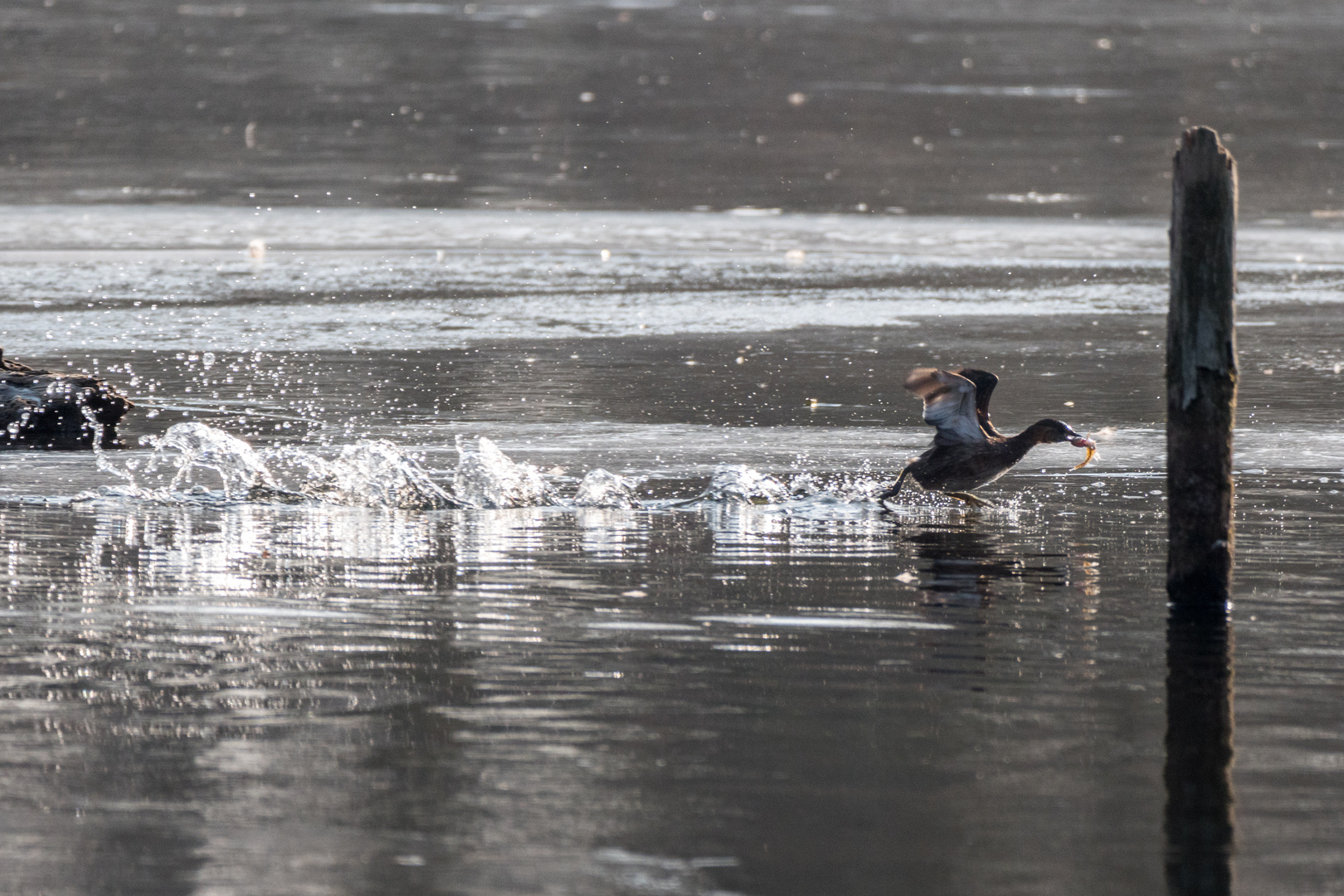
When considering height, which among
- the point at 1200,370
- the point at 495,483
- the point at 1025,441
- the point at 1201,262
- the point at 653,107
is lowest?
the point at 495,483

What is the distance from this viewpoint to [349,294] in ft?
70.6

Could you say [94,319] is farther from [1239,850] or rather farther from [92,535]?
[1239,850]

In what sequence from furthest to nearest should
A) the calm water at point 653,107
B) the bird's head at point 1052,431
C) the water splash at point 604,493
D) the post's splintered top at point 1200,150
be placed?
the calm water at point 653,107, the water splash at point 604,493, the bird's head at point 1052,431, the post's splintered top at point 1200,150

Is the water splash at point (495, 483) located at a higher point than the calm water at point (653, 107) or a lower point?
lower

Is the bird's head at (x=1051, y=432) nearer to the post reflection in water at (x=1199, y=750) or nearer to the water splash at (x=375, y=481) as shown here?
the post reflection in water at (x=1199, y=750)

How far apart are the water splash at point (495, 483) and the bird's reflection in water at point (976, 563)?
2217 millimetres

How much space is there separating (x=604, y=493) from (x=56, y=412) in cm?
414

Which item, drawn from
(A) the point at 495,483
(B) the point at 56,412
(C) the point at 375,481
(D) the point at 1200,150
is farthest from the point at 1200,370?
(B) the point at 56,412

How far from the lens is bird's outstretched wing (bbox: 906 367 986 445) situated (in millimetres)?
12070

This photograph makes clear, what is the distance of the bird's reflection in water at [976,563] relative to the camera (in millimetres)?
10156

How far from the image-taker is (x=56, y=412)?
46.8ft

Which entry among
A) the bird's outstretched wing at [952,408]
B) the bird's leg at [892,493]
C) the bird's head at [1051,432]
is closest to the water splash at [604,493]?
the bird's leg at [892,493]

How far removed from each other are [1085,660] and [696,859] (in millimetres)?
2910

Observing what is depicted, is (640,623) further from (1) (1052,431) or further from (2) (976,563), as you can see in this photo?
(1) (1052,431)
